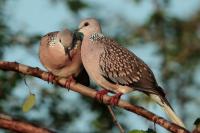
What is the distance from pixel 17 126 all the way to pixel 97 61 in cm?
163

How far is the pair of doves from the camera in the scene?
207 inches

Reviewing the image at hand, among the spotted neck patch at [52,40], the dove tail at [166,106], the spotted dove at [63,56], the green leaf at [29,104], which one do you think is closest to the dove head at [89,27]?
the spotted dove at [63,56]

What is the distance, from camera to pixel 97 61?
535cm

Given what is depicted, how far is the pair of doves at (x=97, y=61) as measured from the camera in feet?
17.3

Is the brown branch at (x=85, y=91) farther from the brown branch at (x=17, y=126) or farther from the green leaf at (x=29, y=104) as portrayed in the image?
the brown branch at (x=17, y=126)

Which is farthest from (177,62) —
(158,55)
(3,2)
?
(3,2)

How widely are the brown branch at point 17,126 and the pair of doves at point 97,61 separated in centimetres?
140

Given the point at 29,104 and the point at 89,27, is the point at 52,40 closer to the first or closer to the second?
the point at 89,27

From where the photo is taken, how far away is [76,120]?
9.54 meters

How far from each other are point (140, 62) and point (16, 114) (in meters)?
3.77

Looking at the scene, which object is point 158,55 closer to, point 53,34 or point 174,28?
point 174,28

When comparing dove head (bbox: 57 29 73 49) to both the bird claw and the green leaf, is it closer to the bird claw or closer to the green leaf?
the bird claw

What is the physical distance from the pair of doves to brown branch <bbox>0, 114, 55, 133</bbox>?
1399 mm

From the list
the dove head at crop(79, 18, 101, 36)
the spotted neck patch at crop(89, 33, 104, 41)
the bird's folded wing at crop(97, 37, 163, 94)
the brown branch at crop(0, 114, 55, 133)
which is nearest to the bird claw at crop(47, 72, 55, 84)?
the bird's folded wing at crop(97, 37, 163, 94)
